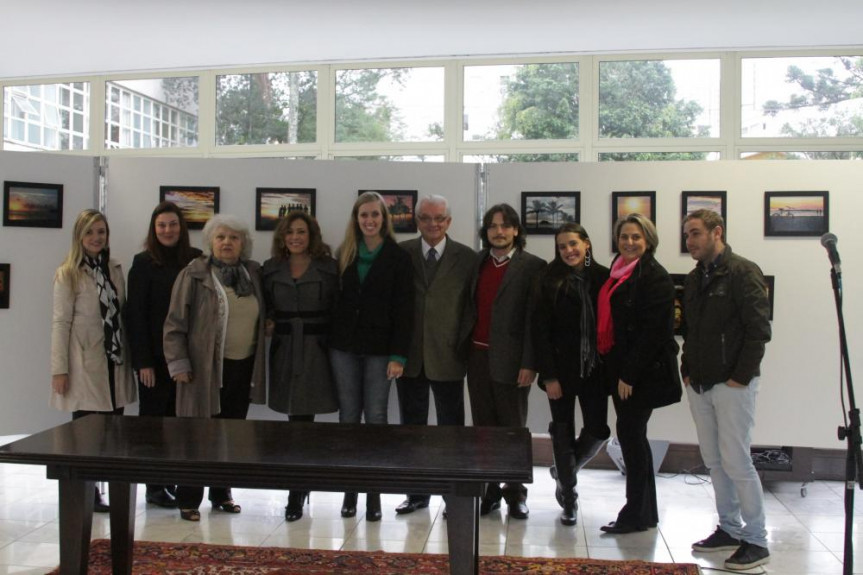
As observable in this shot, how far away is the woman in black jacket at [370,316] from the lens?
3.94 metres

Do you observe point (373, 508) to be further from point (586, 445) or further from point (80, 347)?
point (80, 347)

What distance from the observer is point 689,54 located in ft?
18.9

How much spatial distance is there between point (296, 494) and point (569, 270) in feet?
6.13

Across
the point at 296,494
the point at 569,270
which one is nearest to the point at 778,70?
the point at 569,270

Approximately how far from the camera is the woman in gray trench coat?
402 cm

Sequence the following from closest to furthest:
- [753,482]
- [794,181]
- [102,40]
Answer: [753,482] < [794,181] < [102,40]

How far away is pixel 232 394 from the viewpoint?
4062 millimetres

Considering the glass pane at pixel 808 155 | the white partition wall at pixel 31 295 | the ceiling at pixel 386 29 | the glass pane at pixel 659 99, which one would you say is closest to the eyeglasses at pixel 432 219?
the ceiling at pixel 386 29

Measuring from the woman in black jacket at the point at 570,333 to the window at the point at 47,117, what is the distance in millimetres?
4646

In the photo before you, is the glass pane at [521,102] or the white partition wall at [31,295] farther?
the glass pane at [521,102]

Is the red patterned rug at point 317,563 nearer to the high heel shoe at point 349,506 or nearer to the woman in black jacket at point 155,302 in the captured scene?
the high heel shoe at point 349,506

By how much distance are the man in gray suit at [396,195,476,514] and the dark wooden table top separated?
39.8 inches

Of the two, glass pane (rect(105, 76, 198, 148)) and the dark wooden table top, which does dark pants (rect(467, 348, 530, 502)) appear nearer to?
the dark wooden table top

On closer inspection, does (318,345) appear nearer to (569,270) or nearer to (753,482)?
(569,270)
